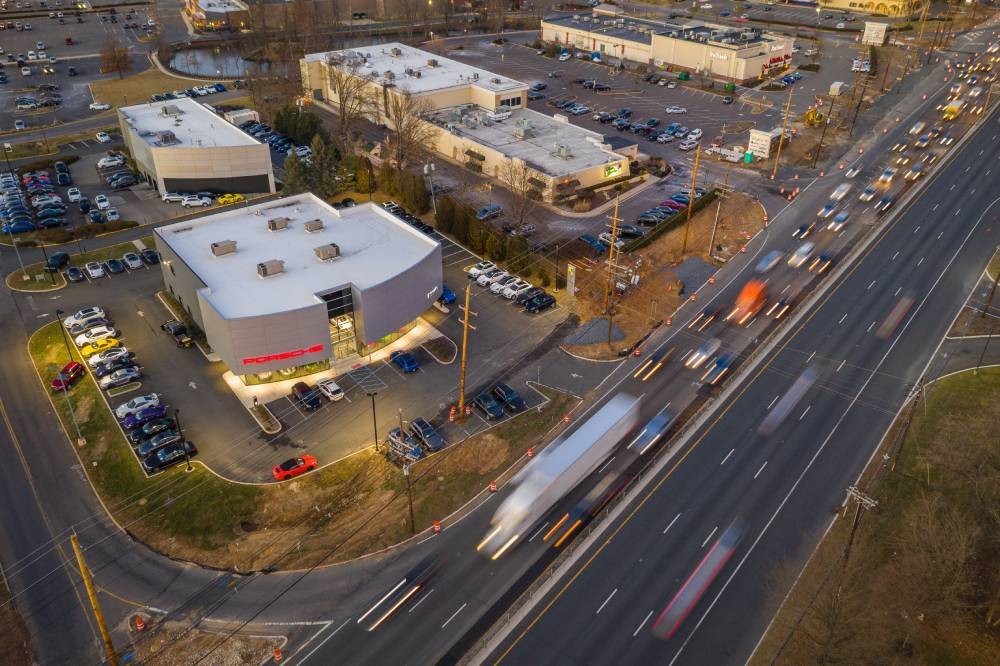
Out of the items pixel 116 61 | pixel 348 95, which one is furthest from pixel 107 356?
pixel 116 61

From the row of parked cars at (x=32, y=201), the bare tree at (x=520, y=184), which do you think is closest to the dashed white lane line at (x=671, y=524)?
the bare tree at (x=520, y=184)

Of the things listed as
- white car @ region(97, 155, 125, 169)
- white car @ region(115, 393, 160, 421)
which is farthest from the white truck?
white car @ region(97, 155, 125, 169)

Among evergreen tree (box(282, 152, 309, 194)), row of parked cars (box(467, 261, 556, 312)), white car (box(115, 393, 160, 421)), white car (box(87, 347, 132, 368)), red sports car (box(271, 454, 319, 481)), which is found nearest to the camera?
red sports car (box(271, 454, 319, 481))

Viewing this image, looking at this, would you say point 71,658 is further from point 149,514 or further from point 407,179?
point 407,179

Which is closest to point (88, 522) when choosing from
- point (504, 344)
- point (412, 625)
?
point (412, 625)

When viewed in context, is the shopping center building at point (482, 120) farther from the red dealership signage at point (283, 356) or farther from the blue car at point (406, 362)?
the red dealership signage at point (283, 356)

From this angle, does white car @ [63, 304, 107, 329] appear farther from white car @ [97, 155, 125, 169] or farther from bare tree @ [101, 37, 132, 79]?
bare tree @ [101, 37, 132, 79]
